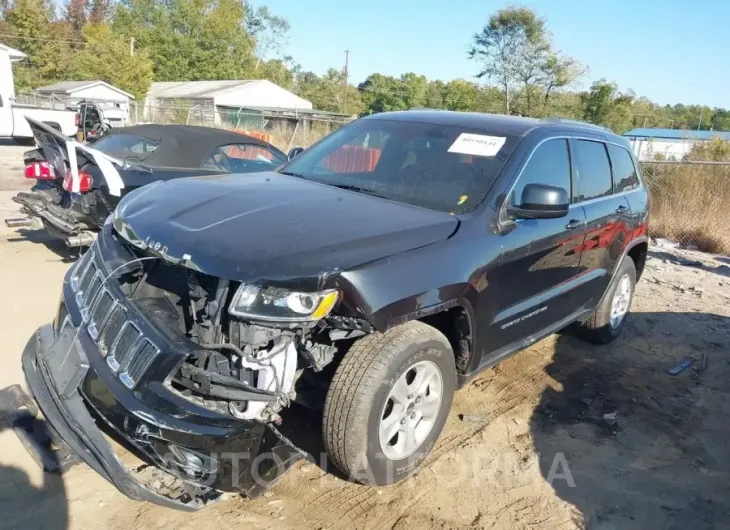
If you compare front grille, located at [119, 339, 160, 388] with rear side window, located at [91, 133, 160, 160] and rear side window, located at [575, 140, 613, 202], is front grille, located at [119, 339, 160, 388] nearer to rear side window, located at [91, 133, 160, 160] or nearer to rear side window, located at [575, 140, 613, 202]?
rear side window, located at [575, 140, 613, 202]

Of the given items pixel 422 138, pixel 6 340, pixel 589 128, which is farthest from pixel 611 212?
pixel 6 340

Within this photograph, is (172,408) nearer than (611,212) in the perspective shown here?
Yes

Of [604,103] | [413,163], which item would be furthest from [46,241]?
[604,103]

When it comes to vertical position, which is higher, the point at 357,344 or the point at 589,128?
the point at 589,128

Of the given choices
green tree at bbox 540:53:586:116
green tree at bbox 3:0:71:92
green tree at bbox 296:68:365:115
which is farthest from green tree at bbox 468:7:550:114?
green tree at bbox 3:0:71:92

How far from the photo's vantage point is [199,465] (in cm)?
251

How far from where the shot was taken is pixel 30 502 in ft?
9.23

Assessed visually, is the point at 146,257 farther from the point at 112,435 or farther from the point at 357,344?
the point at 357,344

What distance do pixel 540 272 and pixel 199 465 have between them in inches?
92.5

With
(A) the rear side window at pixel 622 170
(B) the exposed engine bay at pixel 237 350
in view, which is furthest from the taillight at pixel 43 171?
(A) the rear side window at pixel 622 170

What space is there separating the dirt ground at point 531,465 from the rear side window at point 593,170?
1456mm

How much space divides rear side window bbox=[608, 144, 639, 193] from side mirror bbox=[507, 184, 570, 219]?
1670mm

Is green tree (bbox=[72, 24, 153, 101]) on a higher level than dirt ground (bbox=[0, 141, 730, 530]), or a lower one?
higher

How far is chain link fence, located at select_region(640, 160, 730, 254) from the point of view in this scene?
416 inches
